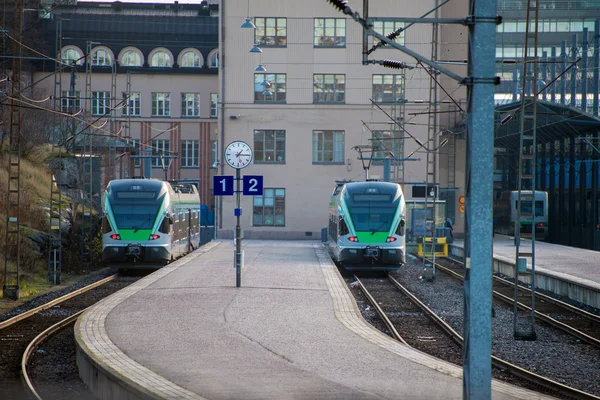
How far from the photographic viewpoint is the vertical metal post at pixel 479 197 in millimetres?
8586

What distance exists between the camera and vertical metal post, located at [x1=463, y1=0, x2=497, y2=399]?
8586mm

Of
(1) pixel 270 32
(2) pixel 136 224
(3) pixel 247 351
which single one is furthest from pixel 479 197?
(1) pixel 270 32

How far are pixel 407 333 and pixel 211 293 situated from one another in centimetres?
510

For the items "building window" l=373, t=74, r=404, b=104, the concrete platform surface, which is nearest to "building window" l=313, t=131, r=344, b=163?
"building window" l=373, t=74, r=404, b=104

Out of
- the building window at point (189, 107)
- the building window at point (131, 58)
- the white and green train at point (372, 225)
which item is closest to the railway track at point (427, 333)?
the white and green train at point (372, 225)

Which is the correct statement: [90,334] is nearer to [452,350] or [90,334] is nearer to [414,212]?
[452,350]

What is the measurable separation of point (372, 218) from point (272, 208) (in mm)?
24839

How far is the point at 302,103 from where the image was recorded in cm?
5400

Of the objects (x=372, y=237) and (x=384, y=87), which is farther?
(x=384, y=87)

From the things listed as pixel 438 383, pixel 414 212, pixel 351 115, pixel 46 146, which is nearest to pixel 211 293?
pixel 438 383

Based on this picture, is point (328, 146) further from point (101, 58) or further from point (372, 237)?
point (372, 237)

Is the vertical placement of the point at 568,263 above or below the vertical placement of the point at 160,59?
below

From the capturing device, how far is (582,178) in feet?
152

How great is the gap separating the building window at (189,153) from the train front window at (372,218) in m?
39.4
